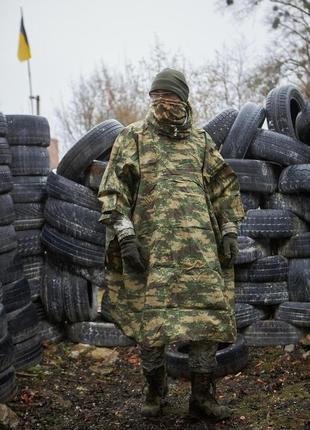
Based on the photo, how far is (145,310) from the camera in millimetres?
3363

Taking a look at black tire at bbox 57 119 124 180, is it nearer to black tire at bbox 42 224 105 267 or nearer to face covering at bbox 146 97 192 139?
black tire at bbox 42 224 105 267

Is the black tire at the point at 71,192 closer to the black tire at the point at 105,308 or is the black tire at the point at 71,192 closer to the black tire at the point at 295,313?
the black tire at the point at 105,308

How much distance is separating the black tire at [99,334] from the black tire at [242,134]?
1.85m

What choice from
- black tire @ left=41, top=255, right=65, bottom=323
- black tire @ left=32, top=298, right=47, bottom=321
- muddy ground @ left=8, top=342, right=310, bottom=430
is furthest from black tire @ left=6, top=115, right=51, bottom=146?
muddy ground @ left=8, top=342, right=310, bottom=430

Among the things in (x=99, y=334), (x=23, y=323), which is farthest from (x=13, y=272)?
(x=99, y=334)

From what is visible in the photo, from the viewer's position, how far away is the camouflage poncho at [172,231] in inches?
131

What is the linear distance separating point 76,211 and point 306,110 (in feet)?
7.38

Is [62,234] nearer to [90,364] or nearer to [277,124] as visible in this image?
[90,364]

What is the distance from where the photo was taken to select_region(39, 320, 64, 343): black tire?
5.27 m

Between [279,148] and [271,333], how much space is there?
162cm

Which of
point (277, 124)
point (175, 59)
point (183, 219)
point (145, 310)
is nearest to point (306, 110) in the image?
point (277, 124)

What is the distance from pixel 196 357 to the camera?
343 cm

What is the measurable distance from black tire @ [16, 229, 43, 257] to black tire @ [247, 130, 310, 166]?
2.11m

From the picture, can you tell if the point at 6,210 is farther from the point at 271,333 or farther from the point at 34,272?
the point at 271,333
